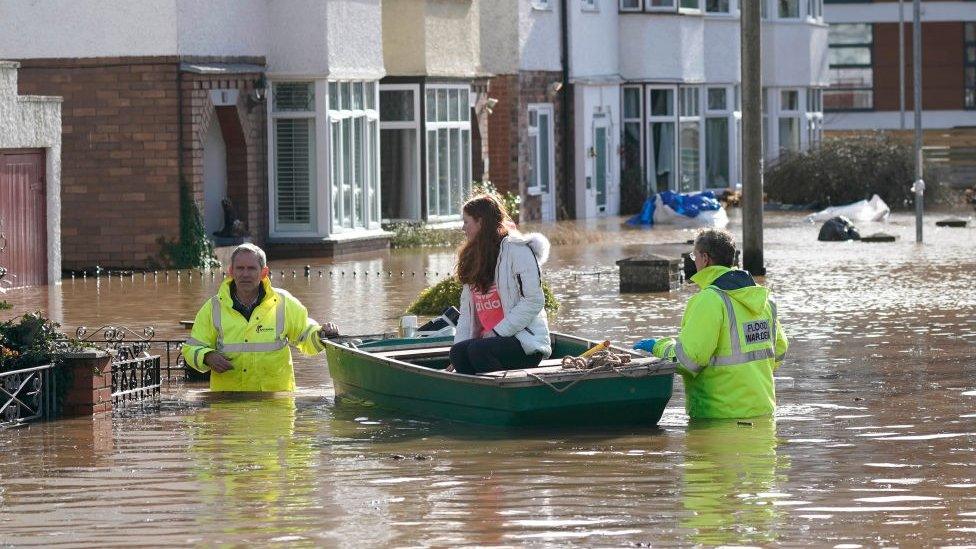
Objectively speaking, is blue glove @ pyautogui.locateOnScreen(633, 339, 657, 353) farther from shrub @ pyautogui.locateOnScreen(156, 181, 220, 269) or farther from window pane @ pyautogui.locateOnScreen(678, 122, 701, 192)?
window pane @ pyautogui.locateOnScreen(678, 122, 701, 192)

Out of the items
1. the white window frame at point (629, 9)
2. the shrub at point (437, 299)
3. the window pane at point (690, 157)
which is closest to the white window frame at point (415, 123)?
the white window frame at point (629, 9)

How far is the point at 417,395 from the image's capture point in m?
13.9

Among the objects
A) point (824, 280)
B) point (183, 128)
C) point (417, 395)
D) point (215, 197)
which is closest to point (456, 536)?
point (417, 395)

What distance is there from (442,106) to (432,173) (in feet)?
3.98

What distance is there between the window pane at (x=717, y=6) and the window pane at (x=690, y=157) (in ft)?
9.29

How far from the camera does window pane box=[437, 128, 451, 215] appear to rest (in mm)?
37750

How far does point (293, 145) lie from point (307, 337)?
1896 cm

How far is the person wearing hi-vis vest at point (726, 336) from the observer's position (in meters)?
12.7

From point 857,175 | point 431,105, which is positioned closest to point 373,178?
point 431,105

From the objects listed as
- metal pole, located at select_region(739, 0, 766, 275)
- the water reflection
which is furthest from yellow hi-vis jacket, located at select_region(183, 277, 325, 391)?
metal pole, located at select_region(739, 0, 766, 275)

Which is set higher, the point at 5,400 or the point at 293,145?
the point at 293,145

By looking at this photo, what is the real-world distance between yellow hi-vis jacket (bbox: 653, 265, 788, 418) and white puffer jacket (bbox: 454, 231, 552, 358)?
2.69 feet

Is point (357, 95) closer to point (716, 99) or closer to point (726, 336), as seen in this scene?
point (716, 99)

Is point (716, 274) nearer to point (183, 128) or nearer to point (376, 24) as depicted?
point (183, 128)
